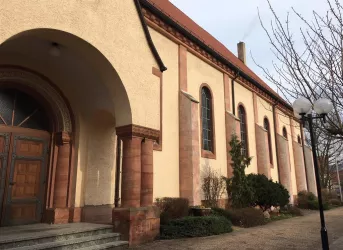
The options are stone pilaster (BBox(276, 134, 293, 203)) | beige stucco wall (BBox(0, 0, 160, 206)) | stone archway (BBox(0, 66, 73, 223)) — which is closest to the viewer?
beige stucco wall (BBox(0, 0, 160, 206))

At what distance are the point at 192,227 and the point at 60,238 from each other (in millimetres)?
3904

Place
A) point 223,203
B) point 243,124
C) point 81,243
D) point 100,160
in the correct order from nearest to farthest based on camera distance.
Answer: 1. point 81,243
2. point 100,160
3. point 223,203
4. point 243,124

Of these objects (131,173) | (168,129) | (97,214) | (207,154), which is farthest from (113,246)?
(207,154)

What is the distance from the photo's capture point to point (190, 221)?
29.2 feet

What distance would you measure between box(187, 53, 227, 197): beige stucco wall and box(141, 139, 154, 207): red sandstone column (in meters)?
5.43

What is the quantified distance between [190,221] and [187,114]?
191 inches

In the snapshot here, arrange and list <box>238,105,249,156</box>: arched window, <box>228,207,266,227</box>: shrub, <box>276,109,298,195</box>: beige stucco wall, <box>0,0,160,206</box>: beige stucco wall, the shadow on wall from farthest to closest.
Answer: <box>276,109,298,195</box>: beige stucco wall
<box>238,105,249,156</box>: arched window
<box>228,207,266,227</box>: shrub
the shadow on wall
<box>0,0,160,206</box>: beige stucco wall

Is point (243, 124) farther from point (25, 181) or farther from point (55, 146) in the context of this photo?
point (25, 181)

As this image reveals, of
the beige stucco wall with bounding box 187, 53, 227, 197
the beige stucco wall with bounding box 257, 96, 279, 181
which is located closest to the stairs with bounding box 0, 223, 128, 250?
the beige stucco wall with bounding box 187, 53, 227, 197

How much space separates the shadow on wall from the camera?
9.42m

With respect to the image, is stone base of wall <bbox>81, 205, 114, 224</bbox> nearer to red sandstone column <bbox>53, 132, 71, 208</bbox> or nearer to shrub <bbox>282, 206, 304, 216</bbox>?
red sandstone column <bbox>53, 132, 71, 208</bbox>

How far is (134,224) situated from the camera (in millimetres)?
7484

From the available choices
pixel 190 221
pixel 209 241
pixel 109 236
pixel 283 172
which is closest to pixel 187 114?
pixel 190 221

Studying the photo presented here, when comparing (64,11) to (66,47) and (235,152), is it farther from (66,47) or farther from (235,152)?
(235,152)
